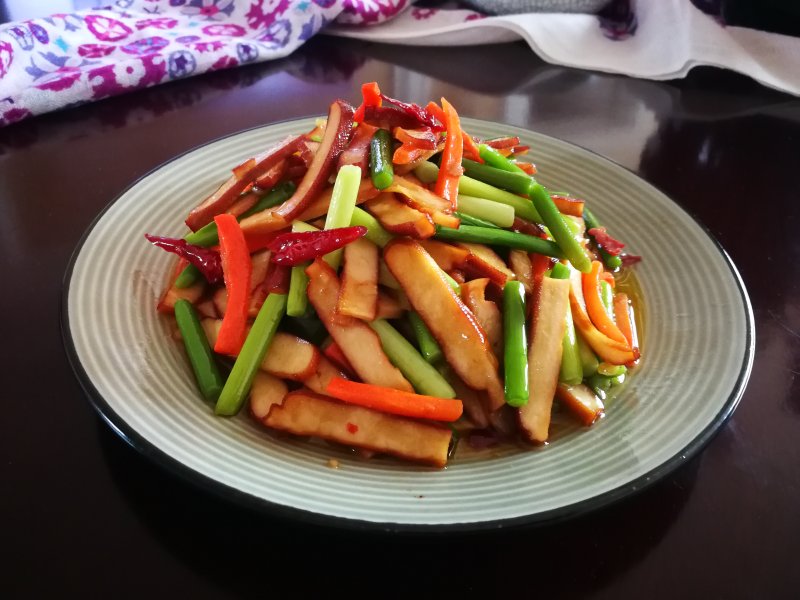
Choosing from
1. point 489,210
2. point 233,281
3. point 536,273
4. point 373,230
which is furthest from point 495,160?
point 233,281

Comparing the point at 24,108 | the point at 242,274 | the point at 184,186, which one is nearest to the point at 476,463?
the point at 242,274

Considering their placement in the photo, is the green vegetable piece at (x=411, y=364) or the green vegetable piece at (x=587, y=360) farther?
the green vegetable piece at (x=587, y=360)

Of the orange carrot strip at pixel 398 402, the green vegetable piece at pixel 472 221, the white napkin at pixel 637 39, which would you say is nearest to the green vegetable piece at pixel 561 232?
the green vegetable piece at pixel 472 221

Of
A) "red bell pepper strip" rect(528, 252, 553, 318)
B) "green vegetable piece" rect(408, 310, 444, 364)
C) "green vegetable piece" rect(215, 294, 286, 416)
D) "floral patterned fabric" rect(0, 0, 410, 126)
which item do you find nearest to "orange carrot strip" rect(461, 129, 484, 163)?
"red bell pepper strip" rect(528, 252, 553, 318)

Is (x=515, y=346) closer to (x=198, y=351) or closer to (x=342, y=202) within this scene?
(x=342, y=202)

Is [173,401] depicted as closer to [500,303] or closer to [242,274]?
[242,274]

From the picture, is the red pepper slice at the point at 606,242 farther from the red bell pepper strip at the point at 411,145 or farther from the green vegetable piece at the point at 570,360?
the red bell pepper strip at the point at 411,145
